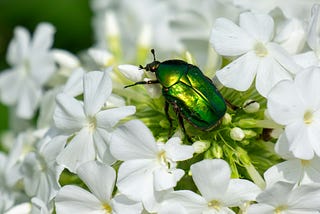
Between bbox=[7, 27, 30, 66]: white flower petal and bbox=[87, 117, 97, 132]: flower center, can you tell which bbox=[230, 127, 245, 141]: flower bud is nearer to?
bbox=[87, 117, 97, 132]: flower center

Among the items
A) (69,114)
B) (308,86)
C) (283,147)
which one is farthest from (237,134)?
(69,114)

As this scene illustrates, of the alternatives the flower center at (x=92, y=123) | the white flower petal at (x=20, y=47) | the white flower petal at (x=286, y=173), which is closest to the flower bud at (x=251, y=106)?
the white flower petal at (x=286, y=173)

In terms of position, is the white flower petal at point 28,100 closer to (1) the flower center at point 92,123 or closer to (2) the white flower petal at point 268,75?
(1) the flower center at point 92,123

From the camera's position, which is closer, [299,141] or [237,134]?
[299,141]

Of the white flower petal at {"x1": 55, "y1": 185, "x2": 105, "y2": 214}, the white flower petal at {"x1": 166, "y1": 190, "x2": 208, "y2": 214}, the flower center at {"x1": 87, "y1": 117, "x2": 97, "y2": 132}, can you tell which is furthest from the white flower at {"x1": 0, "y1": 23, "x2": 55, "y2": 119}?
the white flower petal at {"x1": 166, "y1": 190, "x2": 208, "y2": 214}

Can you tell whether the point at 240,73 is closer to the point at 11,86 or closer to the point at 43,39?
the point at 43,39

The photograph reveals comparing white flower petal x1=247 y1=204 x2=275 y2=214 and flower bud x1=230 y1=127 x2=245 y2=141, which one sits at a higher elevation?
flower bud x1=230 y1=127 x2=245 y2=141
